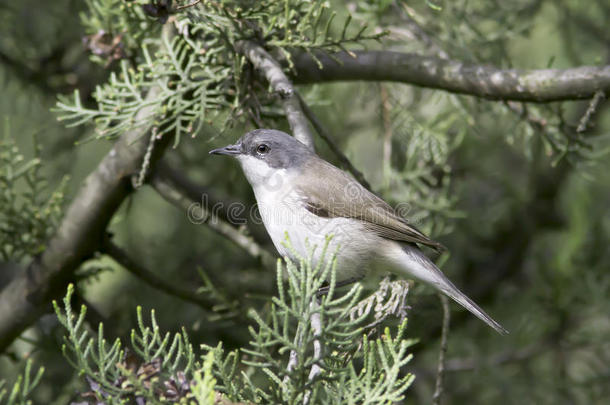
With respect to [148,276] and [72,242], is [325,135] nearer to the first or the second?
[148,276]

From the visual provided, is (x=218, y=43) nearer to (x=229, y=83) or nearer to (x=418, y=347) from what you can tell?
(x=229, y=83)

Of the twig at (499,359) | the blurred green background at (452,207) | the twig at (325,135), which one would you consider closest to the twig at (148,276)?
the blurred green background at (452,207)

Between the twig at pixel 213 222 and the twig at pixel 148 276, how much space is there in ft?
1.39

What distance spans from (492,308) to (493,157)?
1.39m

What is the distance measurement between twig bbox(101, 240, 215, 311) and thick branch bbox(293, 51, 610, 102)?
1492 millimetres

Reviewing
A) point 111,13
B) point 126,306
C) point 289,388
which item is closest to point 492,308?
point 126,306

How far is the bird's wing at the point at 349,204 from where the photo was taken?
3.49 meters

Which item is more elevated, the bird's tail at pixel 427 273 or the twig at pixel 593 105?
the twig at pixel 593 105

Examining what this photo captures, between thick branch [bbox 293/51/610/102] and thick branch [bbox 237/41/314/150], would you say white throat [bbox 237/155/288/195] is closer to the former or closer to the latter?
thick branch [bbox 293/51/610/102]

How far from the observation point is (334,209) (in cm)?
353

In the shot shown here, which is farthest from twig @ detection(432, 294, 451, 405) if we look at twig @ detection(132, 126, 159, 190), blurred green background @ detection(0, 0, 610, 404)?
twig @ detection(132, 126, 159, 190)

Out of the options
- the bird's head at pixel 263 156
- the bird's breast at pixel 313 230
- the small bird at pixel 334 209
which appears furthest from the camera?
the bird's head at pixel 263 156

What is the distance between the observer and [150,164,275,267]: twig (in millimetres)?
3863

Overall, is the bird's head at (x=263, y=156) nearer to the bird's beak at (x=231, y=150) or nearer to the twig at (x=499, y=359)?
the bird's beak at (x=231, y=150)
